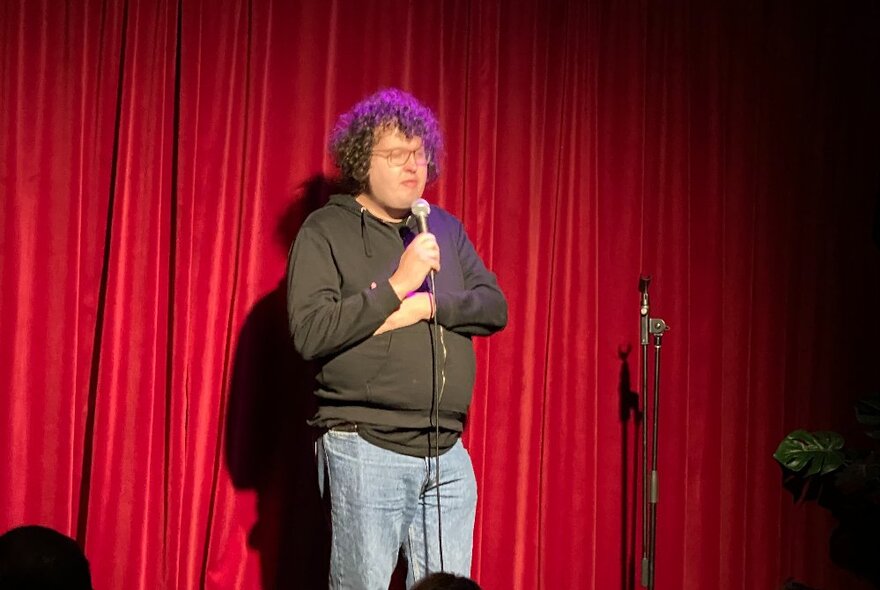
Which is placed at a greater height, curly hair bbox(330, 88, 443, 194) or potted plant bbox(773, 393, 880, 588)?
curly hair bbox(330, 88, 443, 194)

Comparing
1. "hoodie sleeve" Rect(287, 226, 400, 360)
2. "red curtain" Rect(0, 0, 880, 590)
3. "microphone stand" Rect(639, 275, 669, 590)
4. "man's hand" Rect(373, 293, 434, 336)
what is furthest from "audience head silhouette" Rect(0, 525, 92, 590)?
"microphone stand" Rect(639, 275, 669, 590)

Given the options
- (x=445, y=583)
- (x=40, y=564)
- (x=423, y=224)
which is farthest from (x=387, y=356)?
(x=40, y=564)

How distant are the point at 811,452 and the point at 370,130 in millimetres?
2361

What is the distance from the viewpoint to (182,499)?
10.4 ft

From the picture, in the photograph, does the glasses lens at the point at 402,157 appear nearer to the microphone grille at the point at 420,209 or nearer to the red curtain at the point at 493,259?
the microphone grille at the point at 420,209

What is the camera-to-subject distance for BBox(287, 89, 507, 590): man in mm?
2408

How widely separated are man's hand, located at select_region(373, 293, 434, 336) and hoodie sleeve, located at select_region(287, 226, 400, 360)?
0.07 m

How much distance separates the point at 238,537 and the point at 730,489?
77.0 inches

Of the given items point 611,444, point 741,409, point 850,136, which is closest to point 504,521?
point 611,444

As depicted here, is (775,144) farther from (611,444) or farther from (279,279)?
(279,279)

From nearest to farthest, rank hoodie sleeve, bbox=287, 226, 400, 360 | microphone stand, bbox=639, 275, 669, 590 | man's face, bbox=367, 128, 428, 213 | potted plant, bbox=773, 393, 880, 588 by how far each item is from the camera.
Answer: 1. hoodie sleeve, bbox=287, 226, 400, 360
2. man's face, bbox=367, 128, 428, 213
3. microphone stand, bbox=639, 275, 669, 590
4. potted plant, bbox=773, 393, 880, 588

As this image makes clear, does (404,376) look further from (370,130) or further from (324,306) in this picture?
(370,130)

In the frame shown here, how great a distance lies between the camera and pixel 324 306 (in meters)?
2.39

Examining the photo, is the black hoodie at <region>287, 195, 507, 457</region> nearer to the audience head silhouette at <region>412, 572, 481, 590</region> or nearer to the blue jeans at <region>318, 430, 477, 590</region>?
the blue jeans at <region>318, 430, 477, 590</region>
